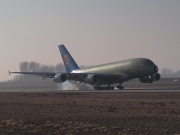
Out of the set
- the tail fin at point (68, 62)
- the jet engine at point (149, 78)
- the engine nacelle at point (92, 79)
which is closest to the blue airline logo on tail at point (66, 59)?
the tail fin at point (68, 62)

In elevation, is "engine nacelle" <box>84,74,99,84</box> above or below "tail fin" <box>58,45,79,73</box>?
below

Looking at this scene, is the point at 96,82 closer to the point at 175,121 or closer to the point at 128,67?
the point at 128,67

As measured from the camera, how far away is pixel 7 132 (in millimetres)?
17797

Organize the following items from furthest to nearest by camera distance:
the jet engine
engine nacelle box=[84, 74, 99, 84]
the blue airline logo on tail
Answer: the blue airline logo on tail
engine nacelle box=[84, 74, 99, 84]
the jet engine

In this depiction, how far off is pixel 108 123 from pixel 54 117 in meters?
4.16

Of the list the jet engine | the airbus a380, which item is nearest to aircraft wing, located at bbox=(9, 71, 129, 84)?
the airbus a380

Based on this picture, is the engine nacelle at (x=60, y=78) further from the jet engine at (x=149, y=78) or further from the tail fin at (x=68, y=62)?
the jet engine at (x=149, y=78)

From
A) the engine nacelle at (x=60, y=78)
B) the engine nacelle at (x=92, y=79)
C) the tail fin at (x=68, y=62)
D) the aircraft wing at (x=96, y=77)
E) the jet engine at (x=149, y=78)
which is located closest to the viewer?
the aircraft wing at (x=96, y=77)

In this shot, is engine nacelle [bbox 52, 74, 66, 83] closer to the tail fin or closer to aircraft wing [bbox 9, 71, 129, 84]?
aircraft wing [bbox 9, 71, 129, 84]

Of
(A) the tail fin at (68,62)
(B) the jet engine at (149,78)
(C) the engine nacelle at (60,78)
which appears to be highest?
(A) the tail fin at (68,62)

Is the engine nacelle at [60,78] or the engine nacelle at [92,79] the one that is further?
the engine nacelle at [60,78]

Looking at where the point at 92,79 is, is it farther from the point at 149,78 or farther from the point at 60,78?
the point at 149,78

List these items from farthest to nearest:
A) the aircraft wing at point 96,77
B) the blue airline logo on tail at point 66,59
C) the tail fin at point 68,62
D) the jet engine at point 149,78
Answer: the blue airline logo on tail at point 66,59, the tail fin at point 68,62, the jet engine at point 149,78, the aircraft wing at point 96,77

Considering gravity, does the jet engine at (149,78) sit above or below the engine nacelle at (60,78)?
below
